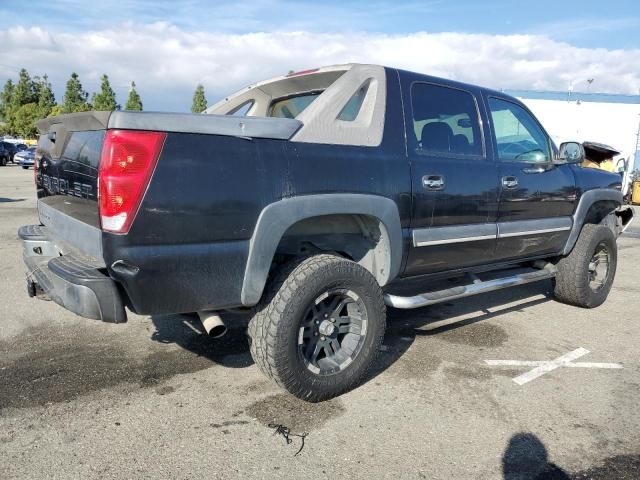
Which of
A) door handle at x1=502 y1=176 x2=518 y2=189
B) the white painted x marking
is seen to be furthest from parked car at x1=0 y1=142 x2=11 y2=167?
the white painted x marking

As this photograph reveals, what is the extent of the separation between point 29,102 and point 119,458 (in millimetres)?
68239

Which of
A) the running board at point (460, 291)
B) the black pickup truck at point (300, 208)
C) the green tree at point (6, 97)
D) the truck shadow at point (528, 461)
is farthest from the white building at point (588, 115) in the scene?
the green tree at point (6, 97)

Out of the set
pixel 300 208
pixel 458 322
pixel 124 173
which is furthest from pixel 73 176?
pixel 458 322

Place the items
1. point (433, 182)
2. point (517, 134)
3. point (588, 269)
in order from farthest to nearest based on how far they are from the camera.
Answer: point (588, 269), point (517, 134), point (433, 182)

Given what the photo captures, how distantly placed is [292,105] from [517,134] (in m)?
1.95

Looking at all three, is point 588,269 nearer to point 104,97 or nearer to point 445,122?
point 445,122

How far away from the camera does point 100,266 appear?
261 centimetres

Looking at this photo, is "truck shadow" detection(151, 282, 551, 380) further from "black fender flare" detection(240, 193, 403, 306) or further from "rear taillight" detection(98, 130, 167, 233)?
"rear taillight" detection(98, 130, 167, 233)

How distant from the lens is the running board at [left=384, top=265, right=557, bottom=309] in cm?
348

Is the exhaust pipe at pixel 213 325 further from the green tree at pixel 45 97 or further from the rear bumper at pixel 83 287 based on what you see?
the green tree at pixel 45 97

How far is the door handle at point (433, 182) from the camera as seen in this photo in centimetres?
346

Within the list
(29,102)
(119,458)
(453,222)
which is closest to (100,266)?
(119,458)

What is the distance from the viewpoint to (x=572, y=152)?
188 inches

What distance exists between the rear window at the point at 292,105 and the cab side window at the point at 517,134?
145 centimetres
